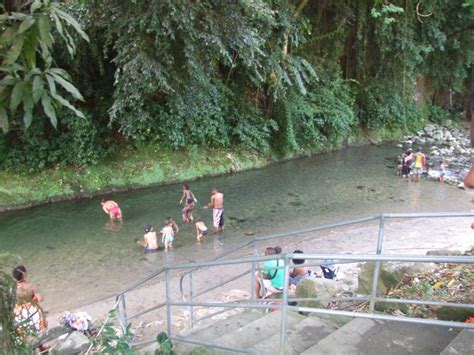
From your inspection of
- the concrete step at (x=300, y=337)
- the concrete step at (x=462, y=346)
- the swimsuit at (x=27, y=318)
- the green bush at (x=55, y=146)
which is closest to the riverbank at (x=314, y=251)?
the swimsuit at (x=27, y=318)

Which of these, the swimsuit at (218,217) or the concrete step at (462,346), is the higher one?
the concrete step at (462,346)

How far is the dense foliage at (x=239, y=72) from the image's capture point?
12.1m

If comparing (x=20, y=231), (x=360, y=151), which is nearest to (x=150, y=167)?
(x=20, y=231)

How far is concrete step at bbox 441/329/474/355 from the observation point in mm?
2480

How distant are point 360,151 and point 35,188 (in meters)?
15.2

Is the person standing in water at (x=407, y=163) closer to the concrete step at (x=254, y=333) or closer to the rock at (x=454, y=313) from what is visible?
the rock at (x=454, y=313)

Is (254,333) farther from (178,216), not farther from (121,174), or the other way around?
(121,174)

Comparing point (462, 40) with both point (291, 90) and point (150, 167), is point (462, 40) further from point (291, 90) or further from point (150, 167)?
point (150, 167)

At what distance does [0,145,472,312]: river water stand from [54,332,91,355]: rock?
10.2 ft

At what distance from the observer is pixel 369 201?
14.2 meters

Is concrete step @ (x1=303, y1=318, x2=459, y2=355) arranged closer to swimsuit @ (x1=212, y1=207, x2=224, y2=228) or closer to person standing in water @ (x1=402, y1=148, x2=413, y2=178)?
swimsuit @ (x1=212, y1=207, x2=224, y2=228)

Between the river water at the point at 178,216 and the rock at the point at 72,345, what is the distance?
3.12 m

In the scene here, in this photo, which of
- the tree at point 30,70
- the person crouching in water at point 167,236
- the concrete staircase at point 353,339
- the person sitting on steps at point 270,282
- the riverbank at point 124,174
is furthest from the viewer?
the riverbank at point 124,174

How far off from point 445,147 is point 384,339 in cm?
2218
